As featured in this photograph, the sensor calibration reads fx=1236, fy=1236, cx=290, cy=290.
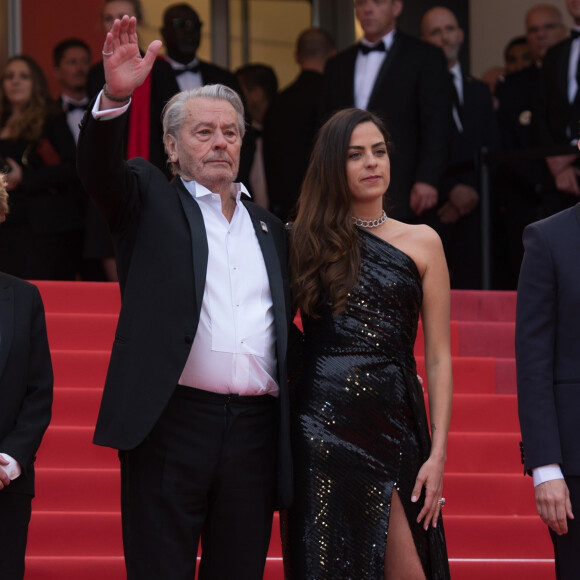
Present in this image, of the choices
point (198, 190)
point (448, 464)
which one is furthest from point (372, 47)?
point (198, 190)

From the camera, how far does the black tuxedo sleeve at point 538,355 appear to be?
3.37m

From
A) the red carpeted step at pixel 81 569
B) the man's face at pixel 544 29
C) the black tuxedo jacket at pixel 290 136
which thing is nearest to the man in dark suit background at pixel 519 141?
the man's face at pixel 544 29

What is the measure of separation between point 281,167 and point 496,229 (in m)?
1.59

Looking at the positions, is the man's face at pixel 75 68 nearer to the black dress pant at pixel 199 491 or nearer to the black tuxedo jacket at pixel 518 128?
the black tuxedo jacket at pixel 518 128

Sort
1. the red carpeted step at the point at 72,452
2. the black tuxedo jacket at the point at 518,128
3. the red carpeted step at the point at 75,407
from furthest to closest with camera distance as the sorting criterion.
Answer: the black tuxedo jacket at the point at 518,128 → the red carpeted step at the point at 75,407 → the red carpeted step at the point at 72,452

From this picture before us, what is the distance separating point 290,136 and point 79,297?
190 centimetres

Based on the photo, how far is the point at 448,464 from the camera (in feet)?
19.1

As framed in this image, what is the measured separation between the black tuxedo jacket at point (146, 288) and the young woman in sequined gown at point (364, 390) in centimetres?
15

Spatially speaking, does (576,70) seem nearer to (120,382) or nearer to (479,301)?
(479,301)

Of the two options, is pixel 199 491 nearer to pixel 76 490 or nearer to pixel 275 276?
pixel 275 276

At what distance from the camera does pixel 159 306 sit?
11.4 feet

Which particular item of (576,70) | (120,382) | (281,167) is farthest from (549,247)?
(281,167)

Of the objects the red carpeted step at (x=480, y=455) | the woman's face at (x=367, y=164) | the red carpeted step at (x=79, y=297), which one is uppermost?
the woman's face at (x=367, y=164)

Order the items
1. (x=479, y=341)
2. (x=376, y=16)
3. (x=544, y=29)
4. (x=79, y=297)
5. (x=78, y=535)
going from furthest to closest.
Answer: (x=544, y=29), (x=376, y=16), (x=79, y=297), (x=479, y=341), (x=78, y=535)
